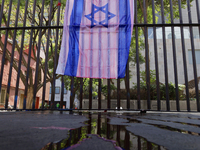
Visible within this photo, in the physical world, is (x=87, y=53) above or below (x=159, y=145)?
above

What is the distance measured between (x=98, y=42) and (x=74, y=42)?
570mm

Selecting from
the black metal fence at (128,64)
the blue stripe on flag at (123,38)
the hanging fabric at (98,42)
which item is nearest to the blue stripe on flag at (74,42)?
the hanging fabric at (98,42)

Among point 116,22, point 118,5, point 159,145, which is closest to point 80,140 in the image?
point 159,145

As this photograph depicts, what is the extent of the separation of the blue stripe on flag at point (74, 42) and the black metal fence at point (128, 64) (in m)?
0.26

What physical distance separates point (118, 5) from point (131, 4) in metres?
0.31

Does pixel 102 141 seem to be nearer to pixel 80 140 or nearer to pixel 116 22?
pixel 80 140

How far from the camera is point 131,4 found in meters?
3.94

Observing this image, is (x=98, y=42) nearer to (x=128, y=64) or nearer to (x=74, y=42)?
(x=74, y=42)

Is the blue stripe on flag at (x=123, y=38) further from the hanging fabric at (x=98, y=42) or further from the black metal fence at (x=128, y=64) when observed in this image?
the black metal fence at (x=128, y=64)

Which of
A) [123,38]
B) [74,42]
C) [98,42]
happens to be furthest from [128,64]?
[74,42]

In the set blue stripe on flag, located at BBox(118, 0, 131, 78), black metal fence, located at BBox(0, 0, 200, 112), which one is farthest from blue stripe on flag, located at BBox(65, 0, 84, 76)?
blue stripe on flag, located at BBox(118, 0, 131, 78)

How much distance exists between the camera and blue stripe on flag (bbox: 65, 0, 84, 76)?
3.83 meters

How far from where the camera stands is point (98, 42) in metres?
3.86

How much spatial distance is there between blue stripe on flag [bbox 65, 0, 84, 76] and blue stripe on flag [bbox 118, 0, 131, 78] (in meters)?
0.99
